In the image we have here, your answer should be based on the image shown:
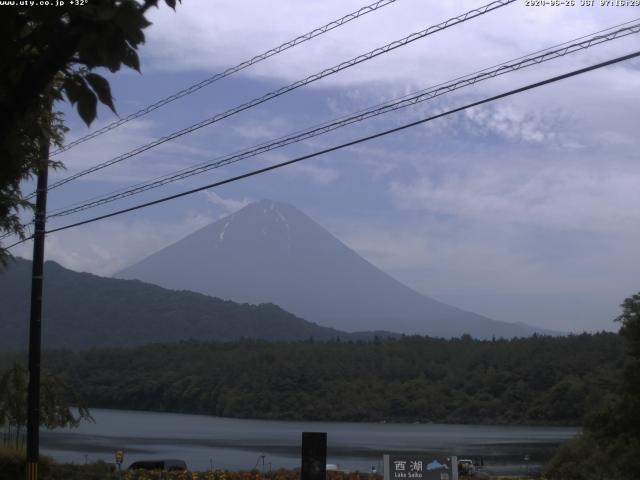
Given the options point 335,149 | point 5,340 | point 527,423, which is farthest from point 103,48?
point 5,340

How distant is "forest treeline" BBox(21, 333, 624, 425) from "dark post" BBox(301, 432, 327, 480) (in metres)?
59.9

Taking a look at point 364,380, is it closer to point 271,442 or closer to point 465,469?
point 271,442

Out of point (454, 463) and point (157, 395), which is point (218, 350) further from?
point (454, 463)

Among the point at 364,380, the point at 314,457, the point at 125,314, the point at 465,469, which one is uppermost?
the point at 125,314

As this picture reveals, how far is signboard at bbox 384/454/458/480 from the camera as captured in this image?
12422 mm

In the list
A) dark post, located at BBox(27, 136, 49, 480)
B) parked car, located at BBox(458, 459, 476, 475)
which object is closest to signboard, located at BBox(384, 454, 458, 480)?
dark post, located at BBox(27, 136, 49, 480)

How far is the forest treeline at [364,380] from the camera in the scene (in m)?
75.9

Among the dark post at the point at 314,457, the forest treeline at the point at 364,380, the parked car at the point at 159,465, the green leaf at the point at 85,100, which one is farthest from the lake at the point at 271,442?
the green leaf at the point at 85,100

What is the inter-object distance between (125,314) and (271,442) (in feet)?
412

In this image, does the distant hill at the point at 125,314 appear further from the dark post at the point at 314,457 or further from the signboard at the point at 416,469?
the dark post at the point at 314,457

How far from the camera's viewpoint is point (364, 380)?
91.8m

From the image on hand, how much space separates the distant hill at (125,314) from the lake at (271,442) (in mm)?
71692

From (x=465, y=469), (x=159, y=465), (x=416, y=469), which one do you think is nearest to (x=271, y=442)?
(x=465, y=469)

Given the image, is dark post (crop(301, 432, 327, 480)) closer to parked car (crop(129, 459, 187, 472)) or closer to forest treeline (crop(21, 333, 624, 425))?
parked car (crop(129, 459, 187, 472))
